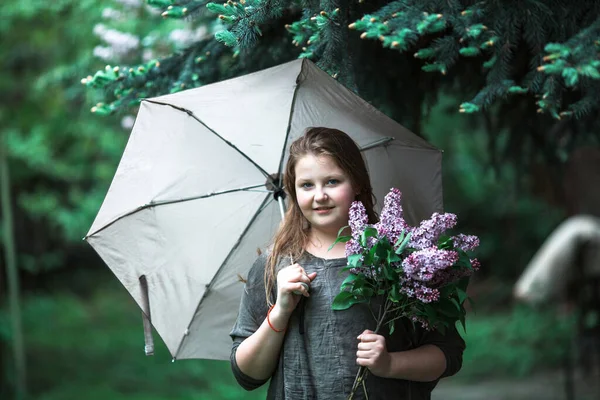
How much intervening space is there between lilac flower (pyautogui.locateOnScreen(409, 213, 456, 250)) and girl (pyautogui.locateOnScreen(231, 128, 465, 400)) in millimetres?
306

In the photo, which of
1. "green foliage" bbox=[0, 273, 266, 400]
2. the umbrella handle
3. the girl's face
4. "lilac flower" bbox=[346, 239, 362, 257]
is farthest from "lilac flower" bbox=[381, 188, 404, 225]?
"green foliage" bbox=[0, 273, 266, 400]

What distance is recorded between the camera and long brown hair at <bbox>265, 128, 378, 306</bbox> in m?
2.56

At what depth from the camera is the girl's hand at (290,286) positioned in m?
2.40

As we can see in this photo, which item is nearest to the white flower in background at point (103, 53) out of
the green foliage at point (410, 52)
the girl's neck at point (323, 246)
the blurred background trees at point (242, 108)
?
the blurred background trees at point (242, 108)

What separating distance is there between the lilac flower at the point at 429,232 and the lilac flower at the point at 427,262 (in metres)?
0.06

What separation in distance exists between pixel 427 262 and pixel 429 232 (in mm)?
125

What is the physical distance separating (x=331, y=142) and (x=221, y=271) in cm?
76

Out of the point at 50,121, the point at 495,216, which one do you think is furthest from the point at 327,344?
the point at 495,216

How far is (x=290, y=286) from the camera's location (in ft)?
7.85

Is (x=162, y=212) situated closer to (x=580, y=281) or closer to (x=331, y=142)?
(x=331, y=142)

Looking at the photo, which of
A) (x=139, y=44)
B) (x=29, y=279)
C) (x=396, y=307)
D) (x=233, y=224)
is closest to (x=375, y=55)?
(x=233, y=224)

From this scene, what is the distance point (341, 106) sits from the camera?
2873 millimetres

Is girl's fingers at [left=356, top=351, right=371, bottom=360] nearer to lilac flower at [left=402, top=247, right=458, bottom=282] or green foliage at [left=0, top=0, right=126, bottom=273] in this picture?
lilac flower at [left=402, top=247, right=458, bottom=282]

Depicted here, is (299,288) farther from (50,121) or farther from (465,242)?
(50,121)
